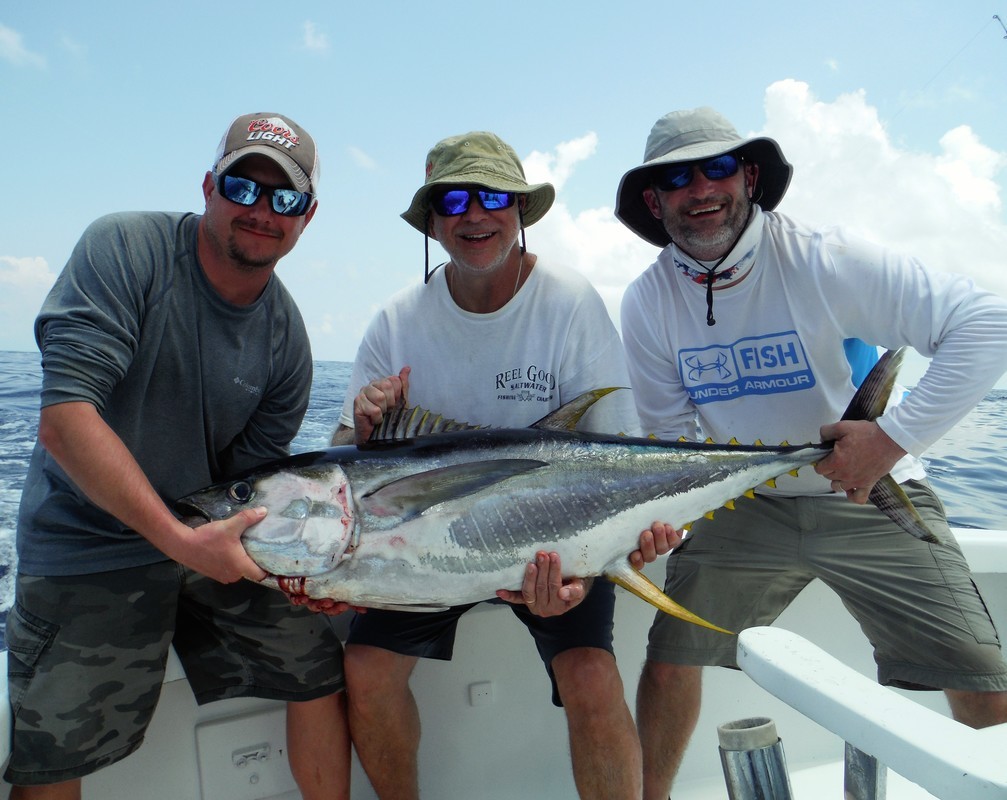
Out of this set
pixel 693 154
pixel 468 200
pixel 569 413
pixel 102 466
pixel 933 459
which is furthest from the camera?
pixel 933 459

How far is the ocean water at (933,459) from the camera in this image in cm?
450

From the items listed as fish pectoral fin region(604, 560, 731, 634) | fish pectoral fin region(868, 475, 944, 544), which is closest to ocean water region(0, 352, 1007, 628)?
fish pectoral fin region(868, 475, 944, 544)

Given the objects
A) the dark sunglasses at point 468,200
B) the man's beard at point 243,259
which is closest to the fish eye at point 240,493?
the man's beard at point 243,259

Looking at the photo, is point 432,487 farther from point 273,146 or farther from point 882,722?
point 882,722

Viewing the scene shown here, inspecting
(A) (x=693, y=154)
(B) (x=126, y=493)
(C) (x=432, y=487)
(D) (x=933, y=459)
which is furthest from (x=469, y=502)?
(D) (x=933, y=459)

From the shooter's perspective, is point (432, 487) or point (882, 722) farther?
point (432, 487)

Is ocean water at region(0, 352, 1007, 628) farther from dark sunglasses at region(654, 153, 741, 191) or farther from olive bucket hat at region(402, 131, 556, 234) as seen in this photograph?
dark sunglasses at region(654, 153, 741, 191)

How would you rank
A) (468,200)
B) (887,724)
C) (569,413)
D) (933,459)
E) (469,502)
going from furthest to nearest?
(933,459), (468,200), (569,413), (469,502), (887,724)

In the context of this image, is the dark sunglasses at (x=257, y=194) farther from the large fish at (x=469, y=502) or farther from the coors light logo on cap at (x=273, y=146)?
the large fish at (x=469, y=502)

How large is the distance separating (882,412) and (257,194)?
6.47 ft

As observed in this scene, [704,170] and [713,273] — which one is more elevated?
[704,170]

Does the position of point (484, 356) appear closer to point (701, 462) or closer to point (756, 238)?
point (701, 462)

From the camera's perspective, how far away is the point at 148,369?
6.52 ft

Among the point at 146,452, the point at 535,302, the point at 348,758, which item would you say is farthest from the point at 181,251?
the point at 348,758
